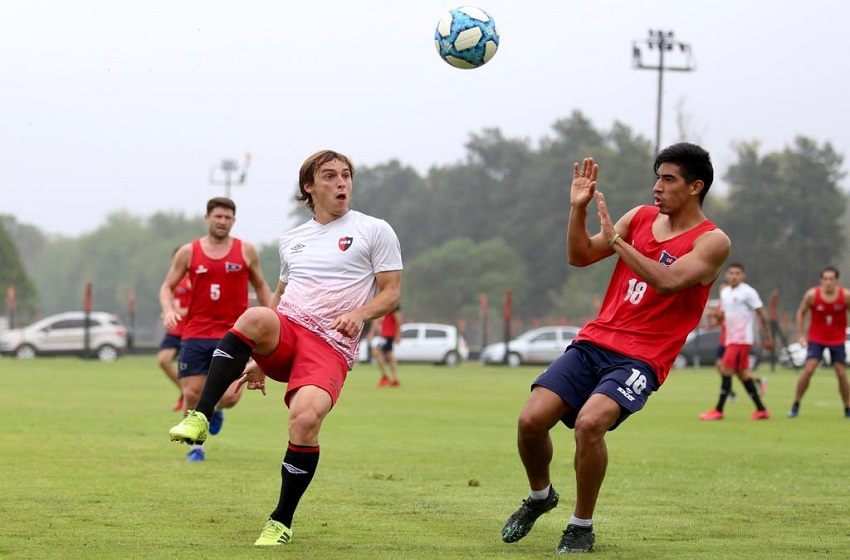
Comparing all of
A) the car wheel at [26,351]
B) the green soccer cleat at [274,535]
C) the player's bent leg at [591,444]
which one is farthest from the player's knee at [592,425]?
the car wheel at [26,351]

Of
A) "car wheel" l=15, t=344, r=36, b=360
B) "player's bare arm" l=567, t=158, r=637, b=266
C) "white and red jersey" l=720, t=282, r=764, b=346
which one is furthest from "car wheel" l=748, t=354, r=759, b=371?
"player's bare arm" l=567, t=158, r=637, b=266

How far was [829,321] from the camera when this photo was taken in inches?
733

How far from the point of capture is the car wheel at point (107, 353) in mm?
44000

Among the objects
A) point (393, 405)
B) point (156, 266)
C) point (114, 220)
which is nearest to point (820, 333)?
point (393, 405)

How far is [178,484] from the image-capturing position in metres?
9.52

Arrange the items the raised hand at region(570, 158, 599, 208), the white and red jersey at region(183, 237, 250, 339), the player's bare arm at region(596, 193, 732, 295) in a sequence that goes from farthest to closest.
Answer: the white and red jersey at region(183, 237, 250, 339) → the raised hand at region(570, 158, 599, 208) → the player's bare arm at region(596, 193, 732, 295)

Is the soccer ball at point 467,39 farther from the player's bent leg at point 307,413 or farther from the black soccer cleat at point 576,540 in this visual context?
the black soccer cleat at point 576,540

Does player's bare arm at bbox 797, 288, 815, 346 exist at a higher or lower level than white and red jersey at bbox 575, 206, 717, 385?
lower

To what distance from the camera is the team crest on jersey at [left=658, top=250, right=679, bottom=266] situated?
7.03 m

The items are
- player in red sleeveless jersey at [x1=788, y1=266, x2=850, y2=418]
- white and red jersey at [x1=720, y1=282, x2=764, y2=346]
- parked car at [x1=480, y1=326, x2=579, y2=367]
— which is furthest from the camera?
parked car at [x1=480, y1=326, x2=579, y2=367]

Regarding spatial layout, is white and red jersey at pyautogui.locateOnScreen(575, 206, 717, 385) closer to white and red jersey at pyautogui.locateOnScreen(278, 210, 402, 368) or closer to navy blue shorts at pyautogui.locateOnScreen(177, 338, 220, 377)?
white and red jersey at pyautogui.locateOnScreen(278, 210, 402, 368)

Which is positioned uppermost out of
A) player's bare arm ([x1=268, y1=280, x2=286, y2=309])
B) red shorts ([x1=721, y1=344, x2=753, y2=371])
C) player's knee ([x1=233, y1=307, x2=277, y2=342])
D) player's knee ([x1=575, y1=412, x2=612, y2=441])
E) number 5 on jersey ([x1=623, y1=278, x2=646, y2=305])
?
number 5 on jersey ([x1=623, y1=278, x2=646, y2=305])

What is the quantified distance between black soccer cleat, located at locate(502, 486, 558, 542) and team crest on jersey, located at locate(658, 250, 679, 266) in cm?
144

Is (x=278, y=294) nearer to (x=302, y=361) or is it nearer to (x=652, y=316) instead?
(x=302, y=361)
